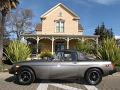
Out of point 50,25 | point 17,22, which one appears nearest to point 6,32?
point 17,22

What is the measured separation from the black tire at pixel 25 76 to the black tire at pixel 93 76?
2.48m

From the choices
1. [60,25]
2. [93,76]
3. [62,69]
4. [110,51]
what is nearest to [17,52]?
[110,51]

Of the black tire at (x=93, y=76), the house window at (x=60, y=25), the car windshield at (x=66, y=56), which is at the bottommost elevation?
the black tire at (x=93, y=76)

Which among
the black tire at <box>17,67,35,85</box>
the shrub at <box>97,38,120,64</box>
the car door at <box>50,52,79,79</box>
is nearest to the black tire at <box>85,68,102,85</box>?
the car door at <box>50,52,79,79</box>

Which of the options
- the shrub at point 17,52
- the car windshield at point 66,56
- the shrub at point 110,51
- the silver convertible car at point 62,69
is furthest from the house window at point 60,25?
the silver convertible car at point 62,69

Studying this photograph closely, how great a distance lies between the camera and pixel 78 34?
4259 cm

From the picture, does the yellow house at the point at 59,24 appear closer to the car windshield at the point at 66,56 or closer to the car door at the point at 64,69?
the car windshield at the point at 66,56

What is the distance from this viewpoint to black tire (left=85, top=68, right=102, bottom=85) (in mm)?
13266

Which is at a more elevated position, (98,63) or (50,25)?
(50,25)

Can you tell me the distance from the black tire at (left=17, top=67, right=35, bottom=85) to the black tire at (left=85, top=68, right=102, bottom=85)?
97.8 inches

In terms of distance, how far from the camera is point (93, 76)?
13.4 m

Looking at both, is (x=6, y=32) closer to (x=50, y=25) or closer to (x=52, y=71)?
(x=50, y=25)

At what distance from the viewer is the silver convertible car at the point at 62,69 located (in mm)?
→ 13102

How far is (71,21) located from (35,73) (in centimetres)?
3067
